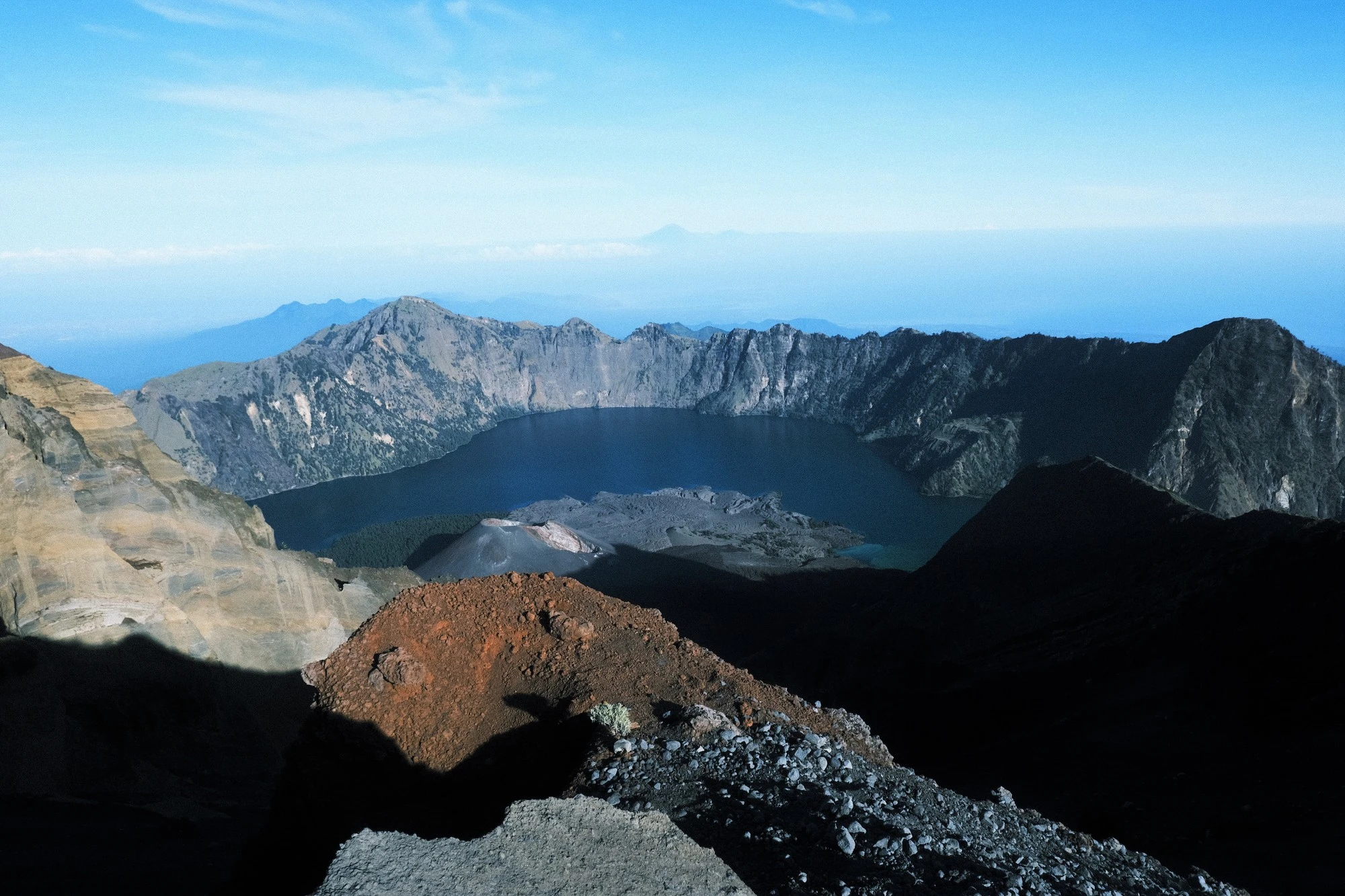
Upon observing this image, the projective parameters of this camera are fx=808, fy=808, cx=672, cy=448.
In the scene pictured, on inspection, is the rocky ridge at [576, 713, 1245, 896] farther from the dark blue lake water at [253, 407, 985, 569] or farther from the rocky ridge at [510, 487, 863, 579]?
the dark blue lake water at [253, 407, 985, 569]

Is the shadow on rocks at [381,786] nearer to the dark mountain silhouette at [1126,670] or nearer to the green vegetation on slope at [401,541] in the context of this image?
the dark mountain silhouette at [1126,670]

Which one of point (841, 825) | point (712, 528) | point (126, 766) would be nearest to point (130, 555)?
point (126, 766)

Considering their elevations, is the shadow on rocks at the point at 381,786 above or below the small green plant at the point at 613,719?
below

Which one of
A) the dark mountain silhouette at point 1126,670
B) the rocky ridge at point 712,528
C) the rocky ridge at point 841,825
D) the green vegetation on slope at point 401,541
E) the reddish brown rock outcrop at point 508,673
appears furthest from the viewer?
the green vegetation on slope at point 401,541

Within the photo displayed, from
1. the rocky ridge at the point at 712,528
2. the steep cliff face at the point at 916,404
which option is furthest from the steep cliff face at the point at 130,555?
the steep cliff face at the point at 916,404

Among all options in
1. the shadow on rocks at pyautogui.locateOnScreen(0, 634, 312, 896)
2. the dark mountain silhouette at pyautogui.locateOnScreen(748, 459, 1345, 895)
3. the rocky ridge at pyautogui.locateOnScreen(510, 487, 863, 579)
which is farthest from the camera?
the rocky ridge at pyautogui.locateOnScreen(510, 487, 863, 579)

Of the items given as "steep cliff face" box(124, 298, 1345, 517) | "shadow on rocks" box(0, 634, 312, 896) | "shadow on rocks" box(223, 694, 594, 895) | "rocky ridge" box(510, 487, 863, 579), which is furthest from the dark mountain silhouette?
"steep cliff face" box(124, 298, 1345, 517)
